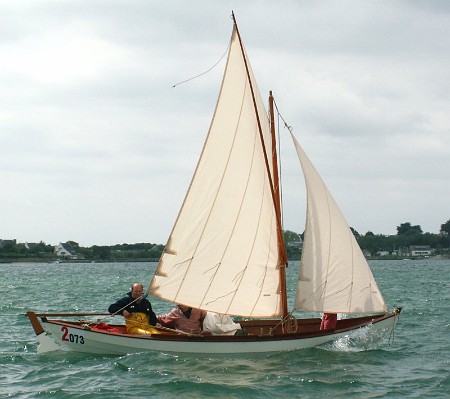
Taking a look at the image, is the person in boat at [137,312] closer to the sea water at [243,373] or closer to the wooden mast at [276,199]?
the sea water at [243,373]

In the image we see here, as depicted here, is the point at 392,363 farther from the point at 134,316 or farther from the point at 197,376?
the point at 134,316

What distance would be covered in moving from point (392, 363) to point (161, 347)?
5.93 metres

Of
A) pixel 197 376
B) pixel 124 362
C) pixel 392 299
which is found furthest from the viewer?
pixel 392 299

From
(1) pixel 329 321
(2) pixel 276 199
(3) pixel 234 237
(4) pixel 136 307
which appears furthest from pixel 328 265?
(4) pixel 136 307

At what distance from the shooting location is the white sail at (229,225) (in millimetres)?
22016

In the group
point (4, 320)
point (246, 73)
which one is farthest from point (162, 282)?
point (4, 320)

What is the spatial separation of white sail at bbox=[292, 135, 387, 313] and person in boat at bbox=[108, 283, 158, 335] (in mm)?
4099

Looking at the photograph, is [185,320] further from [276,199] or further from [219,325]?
[276,199]

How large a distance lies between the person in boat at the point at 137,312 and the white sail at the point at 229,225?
18.0 inches

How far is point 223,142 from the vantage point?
72.8 feet

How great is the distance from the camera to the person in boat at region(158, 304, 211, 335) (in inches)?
879

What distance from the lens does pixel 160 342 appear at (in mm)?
21109

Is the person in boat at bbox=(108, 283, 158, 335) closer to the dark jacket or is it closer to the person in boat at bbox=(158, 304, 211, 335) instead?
the dark jacket

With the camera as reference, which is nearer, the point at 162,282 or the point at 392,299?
the point at 162,282
